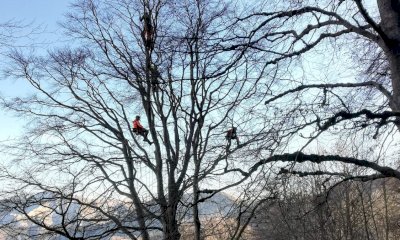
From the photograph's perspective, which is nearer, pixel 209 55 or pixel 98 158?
pixel 209 55

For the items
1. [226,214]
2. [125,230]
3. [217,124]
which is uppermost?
[217,124]

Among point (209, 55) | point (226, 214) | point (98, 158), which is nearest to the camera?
point (226, 214)

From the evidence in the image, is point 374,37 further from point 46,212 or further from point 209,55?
point 46,212

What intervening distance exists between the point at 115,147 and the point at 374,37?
32.4 ft

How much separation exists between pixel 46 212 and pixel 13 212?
103 cm

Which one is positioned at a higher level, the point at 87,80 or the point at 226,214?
the point at 87,80

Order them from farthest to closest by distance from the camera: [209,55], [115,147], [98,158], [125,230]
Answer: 1. [115,147]
2. [98,158]
3. [125,230]
4. [209,55]

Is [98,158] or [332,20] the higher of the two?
[98,158]

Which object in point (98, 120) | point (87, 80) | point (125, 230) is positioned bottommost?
point (125, 230)

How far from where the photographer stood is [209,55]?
4.83 m

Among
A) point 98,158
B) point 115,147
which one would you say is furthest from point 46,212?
point 115,147

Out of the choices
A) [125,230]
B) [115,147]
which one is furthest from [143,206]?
[115,147]

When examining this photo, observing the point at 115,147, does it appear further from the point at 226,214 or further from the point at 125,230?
the point at 226,214

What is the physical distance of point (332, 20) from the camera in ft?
15.8
